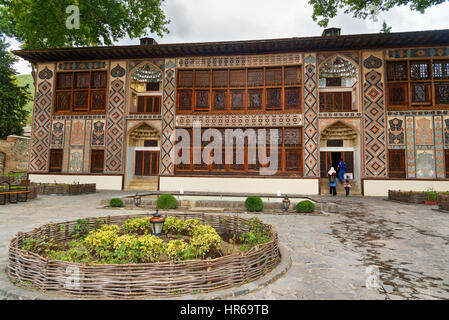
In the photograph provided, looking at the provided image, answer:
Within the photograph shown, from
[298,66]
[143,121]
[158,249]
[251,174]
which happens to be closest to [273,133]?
[251,174]

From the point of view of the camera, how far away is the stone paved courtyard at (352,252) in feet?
10.2

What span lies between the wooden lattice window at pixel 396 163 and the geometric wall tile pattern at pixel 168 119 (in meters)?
13.0

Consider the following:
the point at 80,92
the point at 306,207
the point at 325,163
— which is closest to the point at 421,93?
the point at 325,163

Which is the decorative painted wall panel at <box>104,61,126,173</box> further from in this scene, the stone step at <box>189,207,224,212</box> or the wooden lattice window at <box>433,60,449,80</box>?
the wooden lattice window at <box>433,60,449,80</box>

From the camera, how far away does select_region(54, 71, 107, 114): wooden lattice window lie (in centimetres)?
1794

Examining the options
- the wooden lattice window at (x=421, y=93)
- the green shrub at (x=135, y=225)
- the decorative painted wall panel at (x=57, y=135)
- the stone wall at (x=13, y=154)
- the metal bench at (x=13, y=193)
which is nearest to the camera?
the green shrub at (x=135, y=225)

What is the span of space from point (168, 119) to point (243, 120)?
4.91 m

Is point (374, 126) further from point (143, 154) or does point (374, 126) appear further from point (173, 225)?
point (143, 154)

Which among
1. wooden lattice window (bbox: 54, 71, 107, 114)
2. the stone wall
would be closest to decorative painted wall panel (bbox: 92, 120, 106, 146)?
wooden lattice window (bbox: 54, 71, 107, 114)

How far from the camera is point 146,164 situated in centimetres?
1920

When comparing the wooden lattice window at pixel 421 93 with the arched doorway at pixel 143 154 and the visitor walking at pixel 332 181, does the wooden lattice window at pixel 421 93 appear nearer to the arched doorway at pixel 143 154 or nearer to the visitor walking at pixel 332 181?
the visitor walking at pixel 332 181

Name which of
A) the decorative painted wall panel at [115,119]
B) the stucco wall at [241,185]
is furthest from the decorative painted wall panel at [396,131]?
the decorative painted wall panel at [115,119]
